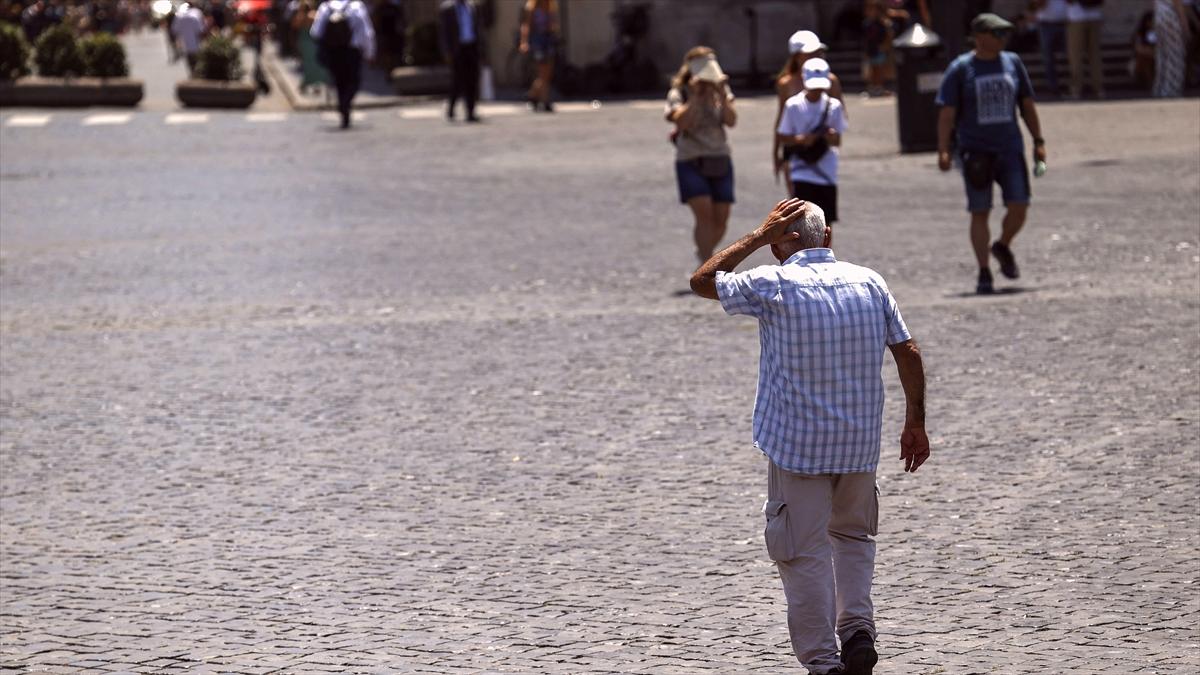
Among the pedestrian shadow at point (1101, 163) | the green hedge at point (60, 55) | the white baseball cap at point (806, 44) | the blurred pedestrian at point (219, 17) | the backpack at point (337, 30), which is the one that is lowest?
the blurred pedestrian at point (219, 17)

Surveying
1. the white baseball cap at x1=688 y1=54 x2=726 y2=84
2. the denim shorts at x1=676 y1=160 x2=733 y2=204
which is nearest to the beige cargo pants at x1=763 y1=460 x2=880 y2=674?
the white baseball cap at x1=688 y1=54 x2=726 y2=84

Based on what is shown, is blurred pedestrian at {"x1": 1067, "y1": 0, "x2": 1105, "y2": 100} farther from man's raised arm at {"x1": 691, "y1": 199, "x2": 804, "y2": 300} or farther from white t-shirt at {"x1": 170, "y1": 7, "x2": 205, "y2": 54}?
man's raised arm at {"x1": 691, "y1": 199, "x2": 804, "y2": 300}

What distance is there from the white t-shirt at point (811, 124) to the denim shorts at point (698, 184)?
0.68 meters

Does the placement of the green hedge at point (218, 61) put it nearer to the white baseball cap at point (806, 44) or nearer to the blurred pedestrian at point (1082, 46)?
the blurred pedestrian at point (1082, 46)

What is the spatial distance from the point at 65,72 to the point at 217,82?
2525mm

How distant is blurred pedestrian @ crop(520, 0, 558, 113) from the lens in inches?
1233

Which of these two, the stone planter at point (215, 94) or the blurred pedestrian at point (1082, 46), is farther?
the stone planter at point (215, 94)

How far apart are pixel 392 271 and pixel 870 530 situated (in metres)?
9.70

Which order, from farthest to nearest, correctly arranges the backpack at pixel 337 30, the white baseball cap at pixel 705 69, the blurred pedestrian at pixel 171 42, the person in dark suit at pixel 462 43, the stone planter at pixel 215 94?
the blurred pedestrian at pixel 171 42 < the stone planter at pixel 215 94 < the person in dark suit at pixel 462 43 < the backpack at pixel 337 30 < the white baseball cap at pixel 705 69

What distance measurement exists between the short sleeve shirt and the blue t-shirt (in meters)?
1.70

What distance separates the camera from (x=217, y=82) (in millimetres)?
34812

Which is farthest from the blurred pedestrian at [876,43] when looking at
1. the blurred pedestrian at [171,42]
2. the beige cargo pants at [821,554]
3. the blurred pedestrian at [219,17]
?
the blurred pedestrian at [219,17]

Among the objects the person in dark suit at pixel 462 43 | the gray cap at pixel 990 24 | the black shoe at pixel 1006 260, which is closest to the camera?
the gray cap at pixel 990 24

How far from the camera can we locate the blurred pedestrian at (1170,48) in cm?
2673
